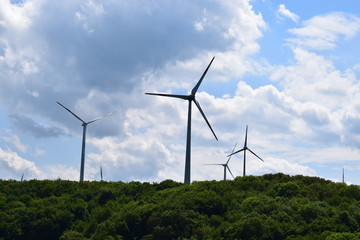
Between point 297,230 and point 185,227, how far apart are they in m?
17.3

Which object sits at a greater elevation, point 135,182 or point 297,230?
point 135,182

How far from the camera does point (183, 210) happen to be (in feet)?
327

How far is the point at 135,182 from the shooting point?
143250 millimetres

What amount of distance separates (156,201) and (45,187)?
33.4 meters

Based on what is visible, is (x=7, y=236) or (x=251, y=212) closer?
(x=251, y=212)

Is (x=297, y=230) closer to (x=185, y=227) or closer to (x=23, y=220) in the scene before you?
(x=185, y=227)

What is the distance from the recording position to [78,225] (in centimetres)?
11175

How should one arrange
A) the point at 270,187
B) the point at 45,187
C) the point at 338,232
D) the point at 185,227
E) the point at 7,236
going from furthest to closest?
the point at 45,187 → the point at 270,187 → the point at 7,236 → the point at 185,227 → the point at 338,232

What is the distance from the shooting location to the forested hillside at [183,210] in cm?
9075

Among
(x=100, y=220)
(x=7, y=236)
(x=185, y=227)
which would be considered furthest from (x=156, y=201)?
(x=7, y=236)

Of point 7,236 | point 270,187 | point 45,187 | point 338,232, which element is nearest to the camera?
point 338,232

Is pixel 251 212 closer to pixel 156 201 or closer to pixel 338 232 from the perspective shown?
pixel 338 232

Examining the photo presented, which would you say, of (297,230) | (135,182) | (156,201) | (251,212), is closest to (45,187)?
(135,182)

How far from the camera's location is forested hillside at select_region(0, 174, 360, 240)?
90.8 m
